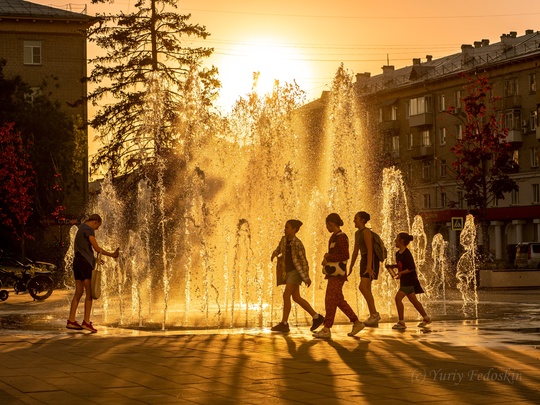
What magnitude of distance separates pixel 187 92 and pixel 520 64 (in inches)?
1214

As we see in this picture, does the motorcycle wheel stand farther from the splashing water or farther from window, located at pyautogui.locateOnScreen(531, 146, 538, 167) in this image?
window, located at pyautogui.locateOnScreen(531, 146, 538, 167)

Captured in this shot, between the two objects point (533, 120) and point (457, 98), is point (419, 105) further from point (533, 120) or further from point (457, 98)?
point (533, 120)

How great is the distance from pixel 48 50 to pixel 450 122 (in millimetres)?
31329

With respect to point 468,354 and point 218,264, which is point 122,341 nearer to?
point 468,354

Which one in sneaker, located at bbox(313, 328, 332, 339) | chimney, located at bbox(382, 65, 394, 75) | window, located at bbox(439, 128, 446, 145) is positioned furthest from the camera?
chimney, located at bbox(382, 65, 394, 75)

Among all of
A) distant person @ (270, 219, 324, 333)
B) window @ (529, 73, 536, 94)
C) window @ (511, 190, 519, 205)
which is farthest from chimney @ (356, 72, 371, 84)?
distant person @ (270, 219, 324, 333)

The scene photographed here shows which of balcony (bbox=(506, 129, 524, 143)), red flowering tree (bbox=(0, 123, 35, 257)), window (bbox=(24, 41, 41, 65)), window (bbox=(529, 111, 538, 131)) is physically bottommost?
red flowering tree (bbox=(0, 123, 35, 257))

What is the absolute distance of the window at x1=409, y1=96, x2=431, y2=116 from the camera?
90.7 meters

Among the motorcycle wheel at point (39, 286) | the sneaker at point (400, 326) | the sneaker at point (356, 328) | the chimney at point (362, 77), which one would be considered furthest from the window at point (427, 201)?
the sneaker at point (356, 328)

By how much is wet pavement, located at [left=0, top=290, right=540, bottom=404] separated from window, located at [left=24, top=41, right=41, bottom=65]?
185ft

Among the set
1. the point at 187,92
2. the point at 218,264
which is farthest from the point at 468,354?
the point at 187,92

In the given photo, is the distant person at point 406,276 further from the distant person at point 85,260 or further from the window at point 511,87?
the window at point 511,87

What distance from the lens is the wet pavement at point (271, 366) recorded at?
9.70 m

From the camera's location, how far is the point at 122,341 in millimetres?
15383
